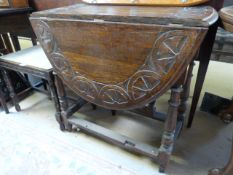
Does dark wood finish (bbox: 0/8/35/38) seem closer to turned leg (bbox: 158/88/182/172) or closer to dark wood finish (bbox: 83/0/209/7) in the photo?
dark wood finish (bbox: 83/0/209/7)

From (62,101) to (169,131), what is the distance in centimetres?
78

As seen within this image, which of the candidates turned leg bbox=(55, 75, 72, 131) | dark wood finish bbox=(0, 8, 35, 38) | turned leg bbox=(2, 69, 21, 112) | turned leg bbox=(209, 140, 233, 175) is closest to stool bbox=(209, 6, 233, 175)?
turned leg bbox=(209, 140, 233, 175)

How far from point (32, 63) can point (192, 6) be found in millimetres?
1113

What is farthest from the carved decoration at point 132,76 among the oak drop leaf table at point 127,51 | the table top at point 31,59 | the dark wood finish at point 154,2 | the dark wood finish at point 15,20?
the dark wood finish at point 15,20

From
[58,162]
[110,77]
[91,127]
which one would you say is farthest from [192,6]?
[58,162]

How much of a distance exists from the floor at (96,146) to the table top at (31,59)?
0.52m

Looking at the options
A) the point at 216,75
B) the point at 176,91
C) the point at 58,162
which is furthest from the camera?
the point at 216,75

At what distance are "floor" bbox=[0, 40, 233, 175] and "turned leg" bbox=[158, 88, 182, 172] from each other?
12 cm

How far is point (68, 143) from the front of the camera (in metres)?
1.43

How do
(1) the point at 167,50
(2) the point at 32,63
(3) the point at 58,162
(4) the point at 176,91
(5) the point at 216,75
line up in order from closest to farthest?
1. (1) the point at 167,50
2. (4) the point at 176,91
3. (3) the point at 58,162
4. (2) the point at 32,63
5. (5) the point at 216,75

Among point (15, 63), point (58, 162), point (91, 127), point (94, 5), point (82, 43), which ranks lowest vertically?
point (58, 162)

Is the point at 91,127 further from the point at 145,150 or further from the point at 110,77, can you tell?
the point at 110,77

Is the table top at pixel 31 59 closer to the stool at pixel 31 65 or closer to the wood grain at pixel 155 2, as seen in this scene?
the stool at pixel 31 65

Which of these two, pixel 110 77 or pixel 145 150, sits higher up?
pixel 110 77
